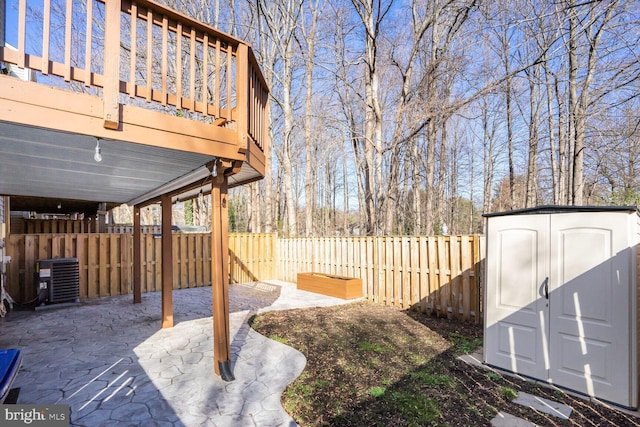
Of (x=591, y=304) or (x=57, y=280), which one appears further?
(x=57, y=280)

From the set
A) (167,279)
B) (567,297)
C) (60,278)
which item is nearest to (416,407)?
(567,297)

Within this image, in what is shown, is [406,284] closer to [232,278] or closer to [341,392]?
[341,392]

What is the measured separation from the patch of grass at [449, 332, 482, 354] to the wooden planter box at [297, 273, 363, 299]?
8.94 feet

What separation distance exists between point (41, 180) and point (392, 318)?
228 inches

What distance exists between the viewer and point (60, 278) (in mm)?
6539

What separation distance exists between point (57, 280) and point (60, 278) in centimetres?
6

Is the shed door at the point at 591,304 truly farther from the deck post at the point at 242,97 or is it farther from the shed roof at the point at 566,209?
the deck post at the point at 242,97

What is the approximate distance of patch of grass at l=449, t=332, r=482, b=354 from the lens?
13.8 ft

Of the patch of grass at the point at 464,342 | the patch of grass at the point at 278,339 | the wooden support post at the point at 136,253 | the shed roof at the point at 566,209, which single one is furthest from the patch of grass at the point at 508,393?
the wooden support post at the point at 136,253

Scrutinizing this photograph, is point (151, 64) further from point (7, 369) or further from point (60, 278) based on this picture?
point (60, 278)

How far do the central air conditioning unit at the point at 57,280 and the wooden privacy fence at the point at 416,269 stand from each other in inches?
226

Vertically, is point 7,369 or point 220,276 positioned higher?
point 220,276

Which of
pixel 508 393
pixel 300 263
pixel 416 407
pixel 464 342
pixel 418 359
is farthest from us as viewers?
pixel 300 263

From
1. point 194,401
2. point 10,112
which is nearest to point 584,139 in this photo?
point 194,401
